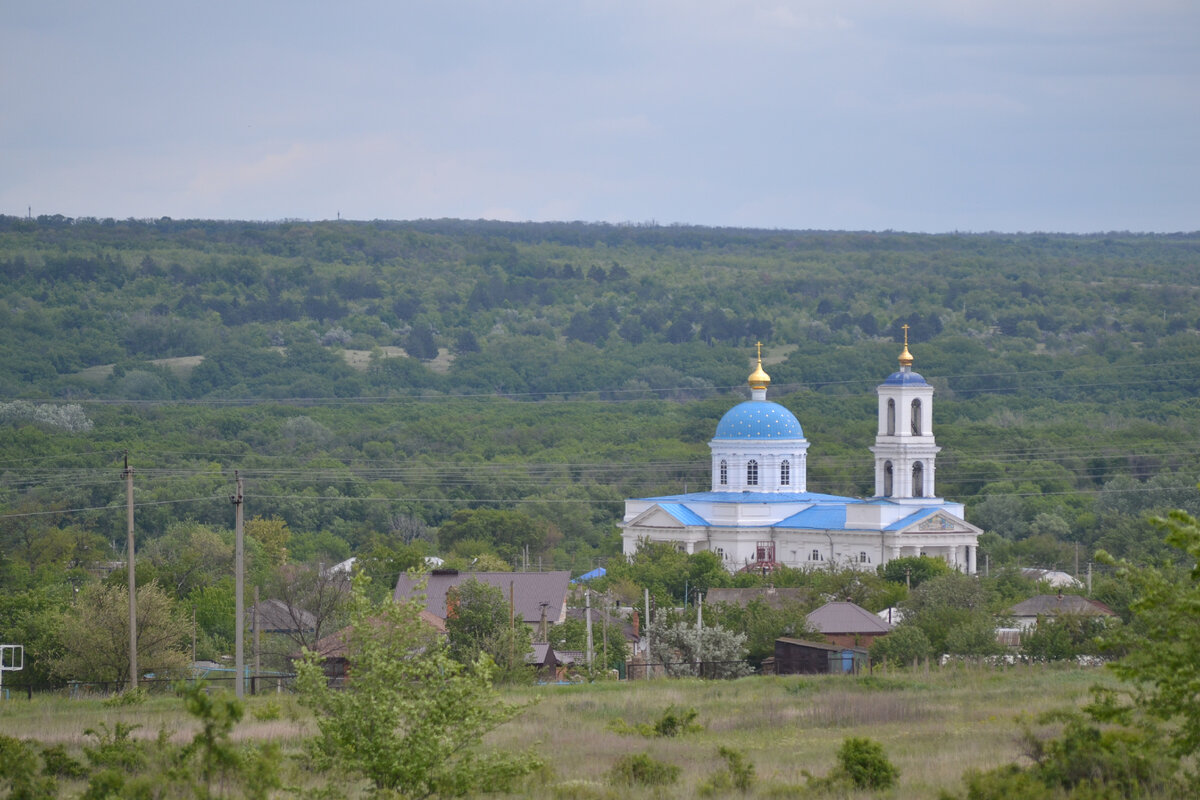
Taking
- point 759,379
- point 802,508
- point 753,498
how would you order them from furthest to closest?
1. point 759,379
2. point 802,508
3. point 753,498

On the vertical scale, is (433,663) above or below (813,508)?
above

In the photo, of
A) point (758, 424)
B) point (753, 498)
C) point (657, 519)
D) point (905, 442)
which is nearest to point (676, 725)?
point (905, 442)

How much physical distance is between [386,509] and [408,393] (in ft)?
260

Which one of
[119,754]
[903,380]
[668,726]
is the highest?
[903,380]

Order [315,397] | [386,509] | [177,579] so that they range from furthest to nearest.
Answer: [315,397] < [386,509] < [177,579]

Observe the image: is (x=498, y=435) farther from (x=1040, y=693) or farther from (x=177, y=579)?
(x=1040, y=693)

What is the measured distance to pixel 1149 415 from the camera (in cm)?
13238

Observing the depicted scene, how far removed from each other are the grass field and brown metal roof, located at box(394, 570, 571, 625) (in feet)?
51.7

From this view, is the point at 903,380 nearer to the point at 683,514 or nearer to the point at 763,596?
the point at 683,514

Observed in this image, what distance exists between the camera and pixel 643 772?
20297 millimetres

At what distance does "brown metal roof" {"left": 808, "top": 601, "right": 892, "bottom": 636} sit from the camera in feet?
136

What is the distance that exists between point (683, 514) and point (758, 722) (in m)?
41.1

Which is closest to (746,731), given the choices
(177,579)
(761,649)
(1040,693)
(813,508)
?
(1040,693)

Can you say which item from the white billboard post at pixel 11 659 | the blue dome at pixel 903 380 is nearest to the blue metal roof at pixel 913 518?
the blue dome at pixel 903 380
